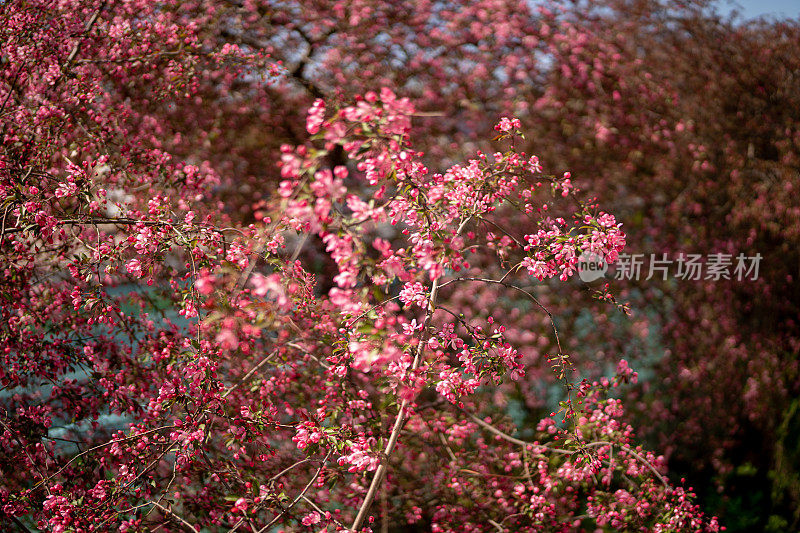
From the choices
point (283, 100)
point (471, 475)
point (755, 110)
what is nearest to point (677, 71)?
point (755, 110)

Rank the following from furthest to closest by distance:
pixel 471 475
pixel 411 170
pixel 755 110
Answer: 1. pixel 755 110
2. pixel 471 475
3. pixel 411 170

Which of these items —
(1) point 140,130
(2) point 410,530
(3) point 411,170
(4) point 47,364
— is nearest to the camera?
(3) point 411,170

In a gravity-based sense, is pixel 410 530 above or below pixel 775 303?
below

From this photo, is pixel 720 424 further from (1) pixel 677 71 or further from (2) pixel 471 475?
(1) pixel 677 71

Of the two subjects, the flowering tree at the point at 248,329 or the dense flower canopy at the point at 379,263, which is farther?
the dense flower canopy at the point at 379,263

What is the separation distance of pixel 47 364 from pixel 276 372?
1.00 meters

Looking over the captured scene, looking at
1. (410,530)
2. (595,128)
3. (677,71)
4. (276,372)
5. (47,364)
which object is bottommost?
(410,530)

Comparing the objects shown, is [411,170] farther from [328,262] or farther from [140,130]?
[328,262]

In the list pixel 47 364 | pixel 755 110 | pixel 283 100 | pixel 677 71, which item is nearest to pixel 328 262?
pixel 283 100

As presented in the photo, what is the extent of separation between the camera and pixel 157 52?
293cm

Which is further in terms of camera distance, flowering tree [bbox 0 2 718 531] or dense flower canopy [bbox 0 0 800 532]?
dense flower canopy [bbox 0 0 800 532]

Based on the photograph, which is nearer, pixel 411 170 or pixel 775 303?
pixel 411 170

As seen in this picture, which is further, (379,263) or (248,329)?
(379,263)

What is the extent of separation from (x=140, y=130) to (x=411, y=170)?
9.34ft
